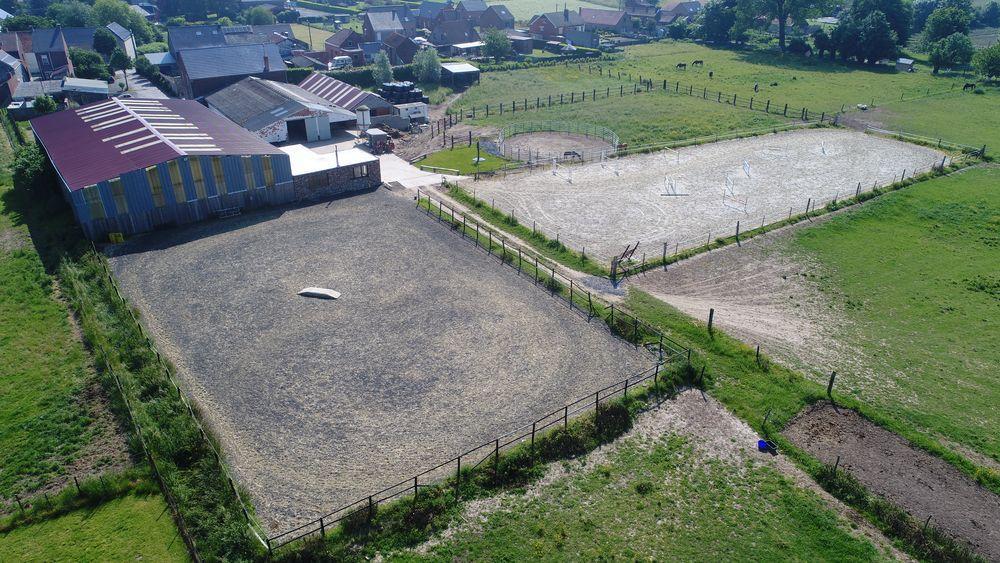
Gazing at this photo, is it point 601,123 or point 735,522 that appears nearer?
point 735,522

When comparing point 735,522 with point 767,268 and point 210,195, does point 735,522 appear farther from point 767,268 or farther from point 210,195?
point 210,195

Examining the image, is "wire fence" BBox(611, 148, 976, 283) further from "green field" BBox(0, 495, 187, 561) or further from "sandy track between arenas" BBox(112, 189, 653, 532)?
"green field" BBox(0, 495, 187, 561)

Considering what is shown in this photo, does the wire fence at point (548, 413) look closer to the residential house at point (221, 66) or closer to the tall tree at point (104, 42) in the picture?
the residential house at point (221, 66)

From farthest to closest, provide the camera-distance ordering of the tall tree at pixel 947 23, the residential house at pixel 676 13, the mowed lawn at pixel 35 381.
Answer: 1. the residential house at pixel 676 13
2. the tall tree at pixel 947 23
3. the mowed lawn at pixel 35 381

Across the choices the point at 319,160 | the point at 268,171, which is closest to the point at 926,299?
the point at 319,160

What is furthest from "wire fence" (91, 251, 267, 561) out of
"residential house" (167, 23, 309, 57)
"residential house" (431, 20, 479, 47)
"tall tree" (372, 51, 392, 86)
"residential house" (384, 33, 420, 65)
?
"residential house" (431, 20, 479, 47)

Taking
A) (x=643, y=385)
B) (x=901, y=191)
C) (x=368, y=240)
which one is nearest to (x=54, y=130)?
(x=368, y=240)

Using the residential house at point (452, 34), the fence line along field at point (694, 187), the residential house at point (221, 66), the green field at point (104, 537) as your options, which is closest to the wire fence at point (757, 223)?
the fence line along field at point (694, 187)
